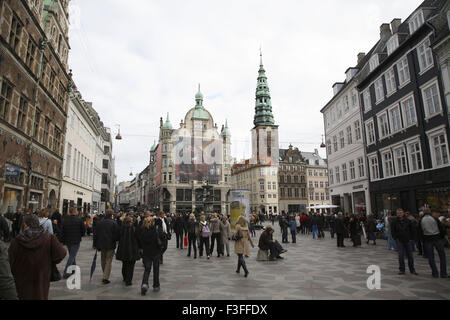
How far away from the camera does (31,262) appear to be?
388 centimetres

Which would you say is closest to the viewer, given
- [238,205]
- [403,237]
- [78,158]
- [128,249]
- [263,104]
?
[128,249]

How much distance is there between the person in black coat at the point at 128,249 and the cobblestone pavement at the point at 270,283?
1.29ft

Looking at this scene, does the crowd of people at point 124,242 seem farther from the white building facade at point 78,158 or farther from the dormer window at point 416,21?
A: the dormer window at point 416,21

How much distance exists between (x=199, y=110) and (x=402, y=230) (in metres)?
66.2

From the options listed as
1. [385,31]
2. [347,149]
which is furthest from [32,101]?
[385,31]

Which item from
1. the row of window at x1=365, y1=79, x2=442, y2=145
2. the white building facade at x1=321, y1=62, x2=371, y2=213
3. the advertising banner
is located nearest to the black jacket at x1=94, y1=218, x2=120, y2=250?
the advertising banner

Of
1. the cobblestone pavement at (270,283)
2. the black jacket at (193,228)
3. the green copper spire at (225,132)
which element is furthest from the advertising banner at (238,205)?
the green copper spire at (225,132)

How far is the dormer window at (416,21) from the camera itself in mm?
20344

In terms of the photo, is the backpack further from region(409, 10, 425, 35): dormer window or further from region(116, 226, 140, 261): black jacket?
region(409, 10, 425, 35): dormer window

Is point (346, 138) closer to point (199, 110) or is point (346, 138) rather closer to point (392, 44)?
point (392, 44)

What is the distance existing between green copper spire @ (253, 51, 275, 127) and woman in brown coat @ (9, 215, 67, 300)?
252 ft

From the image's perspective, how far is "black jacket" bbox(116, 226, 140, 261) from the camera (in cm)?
767
